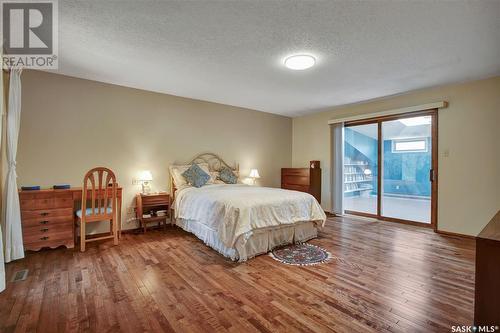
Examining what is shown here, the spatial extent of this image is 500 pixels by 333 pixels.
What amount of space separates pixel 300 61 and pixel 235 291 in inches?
107

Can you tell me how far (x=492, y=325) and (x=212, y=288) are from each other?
6.41ft

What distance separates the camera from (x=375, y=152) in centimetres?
518

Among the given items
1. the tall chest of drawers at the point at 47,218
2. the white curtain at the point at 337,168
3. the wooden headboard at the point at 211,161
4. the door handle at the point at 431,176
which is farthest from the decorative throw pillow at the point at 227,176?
the door handle at the point at 431,176

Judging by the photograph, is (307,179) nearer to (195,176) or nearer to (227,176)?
(227,176)

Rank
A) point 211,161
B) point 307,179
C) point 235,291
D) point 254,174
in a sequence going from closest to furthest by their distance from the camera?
point 235,291 < point 211,161 < point 254,174 < point 307,179

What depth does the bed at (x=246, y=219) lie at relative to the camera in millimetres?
2922

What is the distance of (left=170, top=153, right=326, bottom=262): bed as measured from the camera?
9.59ft

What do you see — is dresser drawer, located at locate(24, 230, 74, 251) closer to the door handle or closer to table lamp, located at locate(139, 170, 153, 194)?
table lamp, located at locate(139, 170, 153, 194)

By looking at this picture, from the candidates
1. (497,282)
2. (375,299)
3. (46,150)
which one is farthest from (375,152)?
(46,150)

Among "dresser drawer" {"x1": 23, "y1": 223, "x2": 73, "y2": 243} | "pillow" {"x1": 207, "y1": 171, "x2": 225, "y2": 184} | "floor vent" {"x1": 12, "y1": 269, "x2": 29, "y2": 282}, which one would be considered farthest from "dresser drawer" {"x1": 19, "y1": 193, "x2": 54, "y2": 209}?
"pillow" {"x1": 207, "y1": 171, "x2": 225, "y2": 184}

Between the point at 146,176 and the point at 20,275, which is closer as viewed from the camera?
the point at 20,275

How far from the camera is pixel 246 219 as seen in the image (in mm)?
2936

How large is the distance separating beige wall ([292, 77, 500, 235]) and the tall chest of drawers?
5885 millimetres

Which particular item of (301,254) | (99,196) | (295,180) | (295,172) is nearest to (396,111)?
(295,172)
